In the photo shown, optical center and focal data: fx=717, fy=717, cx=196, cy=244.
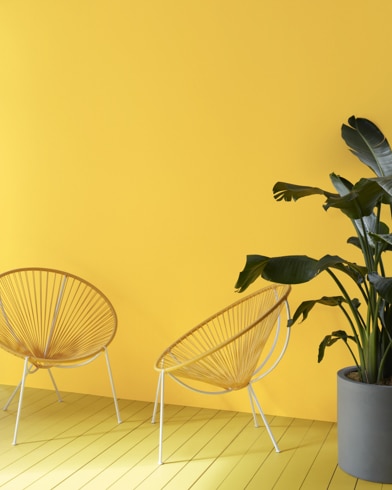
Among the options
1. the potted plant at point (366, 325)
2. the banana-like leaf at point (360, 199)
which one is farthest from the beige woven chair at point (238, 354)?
the banana-like leaf at point (360, 199)

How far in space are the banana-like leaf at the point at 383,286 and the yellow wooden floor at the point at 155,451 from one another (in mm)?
853

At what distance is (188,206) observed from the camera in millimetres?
4016

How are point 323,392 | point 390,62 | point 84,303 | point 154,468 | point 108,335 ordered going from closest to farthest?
1. point 154,468
2. point 390,62
3. point 323,392
4. point 108,335
5. point 84,303

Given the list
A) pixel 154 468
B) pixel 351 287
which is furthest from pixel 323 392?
pixel 154 468

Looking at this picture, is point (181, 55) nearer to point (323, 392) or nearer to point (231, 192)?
point (231, 192)

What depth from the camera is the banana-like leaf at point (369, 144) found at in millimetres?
3141

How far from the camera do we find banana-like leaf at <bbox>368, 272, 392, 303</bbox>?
104 inches

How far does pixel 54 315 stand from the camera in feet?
13.6

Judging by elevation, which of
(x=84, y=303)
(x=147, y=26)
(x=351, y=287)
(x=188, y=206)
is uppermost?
(x=147, y=26)

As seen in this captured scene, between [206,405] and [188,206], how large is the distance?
3.71 feet

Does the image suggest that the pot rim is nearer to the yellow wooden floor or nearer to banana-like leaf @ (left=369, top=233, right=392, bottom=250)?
the yellow wooden floor

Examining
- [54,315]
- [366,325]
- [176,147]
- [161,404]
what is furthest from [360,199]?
[54,315]

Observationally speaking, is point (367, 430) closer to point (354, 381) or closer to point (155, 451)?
point (354, 381)

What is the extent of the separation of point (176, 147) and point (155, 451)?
1.65 m
